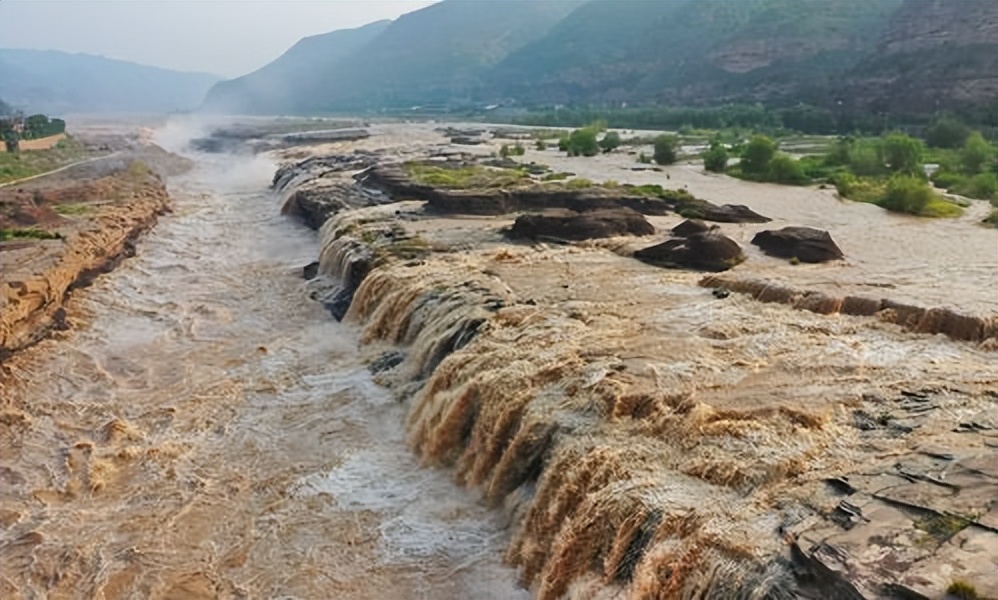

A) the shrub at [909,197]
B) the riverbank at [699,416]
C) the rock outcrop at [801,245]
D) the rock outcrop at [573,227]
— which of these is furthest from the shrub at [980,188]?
the rock outcrop at [573,227]

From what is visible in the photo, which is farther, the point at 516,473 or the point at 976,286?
the point at 976,286

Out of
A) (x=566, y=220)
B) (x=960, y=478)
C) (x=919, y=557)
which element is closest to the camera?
(x=919, y=557)

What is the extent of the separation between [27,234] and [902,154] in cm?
3201

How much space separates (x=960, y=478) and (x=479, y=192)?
2028 centimetres

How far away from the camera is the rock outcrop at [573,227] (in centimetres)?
2127

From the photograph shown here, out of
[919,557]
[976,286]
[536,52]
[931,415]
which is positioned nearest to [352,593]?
[919,557]

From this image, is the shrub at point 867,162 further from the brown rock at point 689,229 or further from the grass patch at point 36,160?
the grass patch at point 36,160

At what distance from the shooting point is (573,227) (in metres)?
21.4

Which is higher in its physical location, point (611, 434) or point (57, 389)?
point (611, 434)

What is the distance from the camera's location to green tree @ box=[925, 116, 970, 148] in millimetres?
44562

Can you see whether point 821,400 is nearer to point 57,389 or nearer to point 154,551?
point 154,551

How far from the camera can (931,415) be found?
9156 mm

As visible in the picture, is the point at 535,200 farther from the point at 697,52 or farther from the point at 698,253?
the point at 697,52

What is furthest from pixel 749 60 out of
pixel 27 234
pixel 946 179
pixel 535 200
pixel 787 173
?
pixel 27 234
